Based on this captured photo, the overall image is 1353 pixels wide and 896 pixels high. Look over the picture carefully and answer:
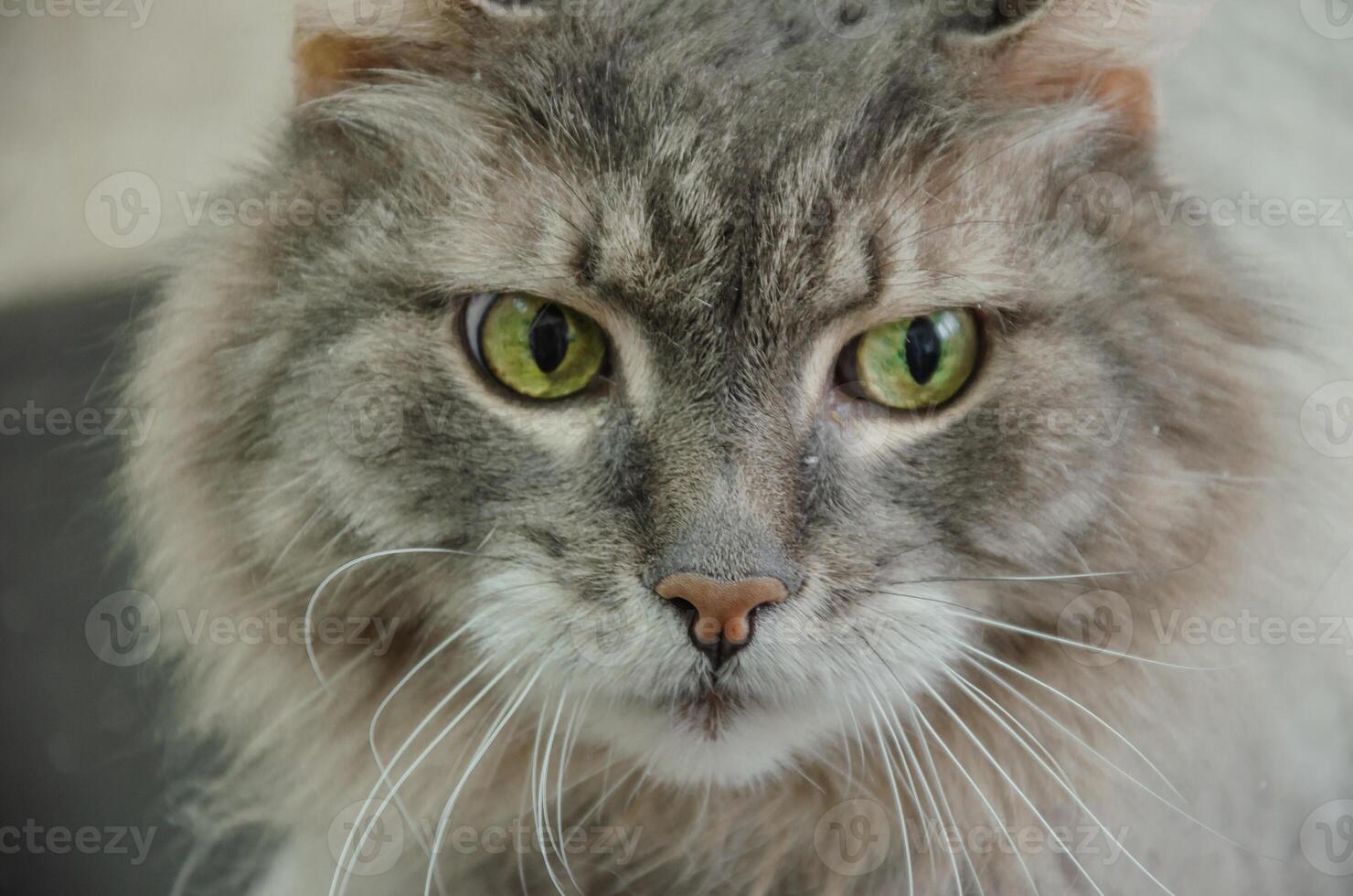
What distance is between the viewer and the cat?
29.6 inches

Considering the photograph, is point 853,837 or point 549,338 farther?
point 853,837

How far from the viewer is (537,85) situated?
798 millimetres

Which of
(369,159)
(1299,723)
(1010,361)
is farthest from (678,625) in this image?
(1299,723)

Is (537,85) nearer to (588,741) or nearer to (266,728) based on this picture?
(588,741)

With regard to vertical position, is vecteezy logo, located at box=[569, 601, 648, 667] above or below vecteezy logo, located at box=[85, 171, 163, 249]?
below

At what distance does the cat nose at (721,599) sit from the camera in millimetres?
677

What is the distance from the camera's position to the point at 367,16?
82 centimetres

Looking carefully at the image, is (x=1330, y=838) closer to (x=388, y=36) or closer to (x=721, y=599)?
(x=721, y=599)

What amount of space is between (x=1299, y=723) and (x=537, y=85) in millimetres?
826
